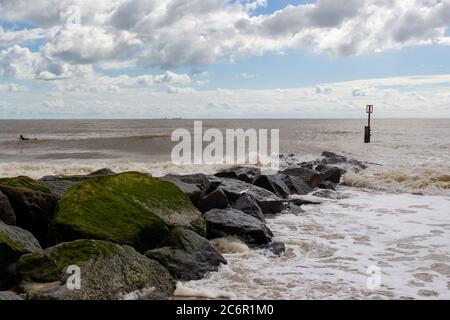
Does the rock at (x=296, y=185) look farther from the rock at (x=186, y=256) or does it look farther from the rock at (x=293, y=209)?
the rock at (x=186, y=256)

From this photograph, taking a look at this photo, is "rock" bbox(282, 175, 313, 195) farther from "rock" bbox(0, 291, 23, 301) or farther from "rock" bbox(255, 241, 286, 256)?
"rock" bbox(0, 291, 23, 301)

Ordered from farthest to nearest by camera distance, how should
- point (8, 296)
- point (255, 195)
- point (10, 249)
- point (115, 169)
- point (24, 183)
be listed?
point (115, 169) → point (255, 195) → point (24, 183) → point (10, 249) → point (8, 296)

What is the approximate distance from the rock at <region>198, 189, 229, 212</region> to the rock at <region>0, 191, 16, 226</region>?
3808mm

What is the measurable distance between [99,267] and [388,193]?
10.9 metres

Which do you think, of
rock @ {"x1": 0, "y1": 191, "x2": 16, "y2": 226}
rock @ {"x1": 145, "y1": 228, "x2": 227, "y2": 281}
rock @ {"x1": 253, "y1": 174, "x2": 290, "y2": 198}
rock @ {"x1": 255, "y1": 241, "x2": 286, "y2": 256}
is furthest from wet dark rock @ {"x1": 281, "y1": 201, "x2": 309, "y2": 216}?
rock @ {"x1": 0, "y1": 191, "x2": 16, "y2": 226}

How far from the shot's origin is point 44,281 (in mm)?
5117

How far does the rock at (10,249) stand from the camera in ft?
17.7

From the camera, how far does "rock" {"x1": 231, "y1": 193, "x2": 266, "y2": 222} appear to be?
9117 millimetres

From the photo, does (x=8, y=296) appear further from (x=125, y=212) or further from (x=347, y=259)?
(x=347, y=259)

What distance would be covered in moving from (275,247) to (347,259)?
115cm

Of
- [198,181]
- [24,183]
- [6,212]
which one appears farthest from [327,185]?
[6,212]

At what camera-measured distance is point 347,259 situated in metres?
6.91
